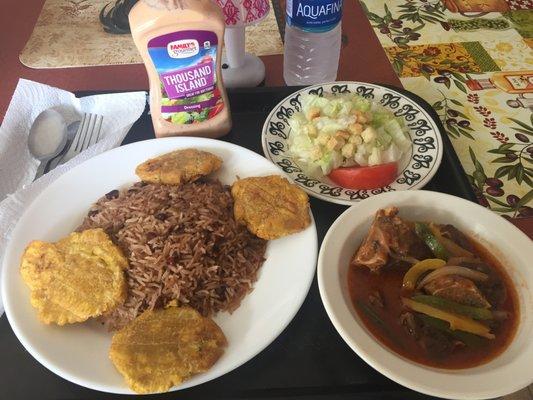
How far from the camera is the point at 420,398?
46.8 inches

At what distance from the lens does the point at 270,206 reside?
4.70 feet

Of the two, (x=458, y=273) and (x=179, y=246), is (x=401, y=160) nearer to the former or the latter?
(x=458, y=273)

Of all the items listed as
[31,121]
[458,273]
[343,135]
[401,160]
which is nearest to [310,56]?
[343,135]

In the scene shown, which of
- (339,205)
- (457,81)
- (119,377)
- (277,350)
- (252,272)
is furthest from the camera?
(457,81)

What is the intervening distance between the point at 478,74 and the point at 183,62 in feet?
4.87

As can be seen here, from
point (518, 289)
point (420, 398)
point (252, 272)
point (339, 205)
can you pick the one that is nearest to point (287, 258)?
point (252, 272)

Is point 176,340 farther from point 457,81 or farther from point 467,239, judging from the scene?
point 457,81

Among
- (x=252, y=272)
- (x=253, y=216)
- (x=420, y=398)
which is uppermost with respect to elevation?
(x=253, y=216)

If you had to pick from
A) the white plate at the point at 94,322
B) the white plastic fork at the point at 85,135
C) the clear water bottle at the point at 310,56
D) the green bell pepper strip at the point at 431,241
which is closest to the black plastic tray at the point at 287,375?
the white plate at the point at 94,322

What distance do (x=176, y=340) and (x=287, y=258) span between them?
1.32 ft

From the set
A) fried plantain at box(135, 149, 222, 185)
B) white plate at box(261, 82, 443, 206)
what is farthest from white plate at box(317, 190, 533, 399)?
fried plantain at box(135, 149, 222, 185)

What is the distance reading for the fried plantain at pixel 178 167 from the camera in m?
1.53

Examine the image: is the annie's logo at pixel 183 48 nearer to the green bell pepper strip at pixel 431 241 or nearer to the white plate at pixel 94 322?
the white plate at pixel 94 322

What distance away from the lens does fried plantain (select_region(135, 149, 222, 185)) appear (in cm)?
153
